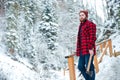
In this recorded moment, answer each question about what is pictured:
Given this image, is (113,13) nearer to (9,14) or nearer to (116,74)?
(116,74)

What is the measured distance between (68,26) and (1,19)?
2139 centimetres

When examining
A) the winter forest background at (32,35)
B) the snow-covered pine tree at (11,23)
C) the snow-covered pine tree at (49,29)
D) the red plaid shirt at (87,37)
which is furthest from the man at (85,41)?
the snow-covered pine tree at (49,29)

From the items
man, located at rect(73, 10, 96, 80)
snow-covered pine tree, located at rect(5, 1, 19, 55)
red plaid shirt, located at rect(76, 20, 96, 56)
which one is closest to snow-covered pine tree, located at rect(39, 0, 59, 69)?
snow-covered pine tree, located at rect(5, 1, 19, 55)

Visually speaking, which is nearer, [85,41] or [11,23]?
[85,41]

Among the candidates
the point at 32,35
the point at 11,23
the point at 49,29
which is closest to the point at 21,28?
the point at 32,35

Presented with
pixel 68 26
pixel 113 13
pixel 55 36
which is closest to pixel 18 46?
pixel 55 36

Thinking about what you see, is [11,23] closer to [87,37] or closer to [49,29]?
[49,29]

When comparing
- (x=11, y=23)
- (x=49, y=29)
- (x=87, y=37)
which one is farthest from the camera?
(x=49, y=29)

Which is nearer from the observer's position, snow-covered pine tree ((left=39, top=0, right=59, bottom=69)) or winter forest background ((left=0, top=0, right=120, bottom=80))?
winter forest background ((left=0, top=0, right=120, bottom=80))

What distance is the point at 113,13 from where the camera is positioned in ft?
60.0

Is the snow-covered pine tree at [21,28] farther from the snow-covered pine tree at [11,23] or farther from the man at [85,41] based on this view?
the man at [85,41]

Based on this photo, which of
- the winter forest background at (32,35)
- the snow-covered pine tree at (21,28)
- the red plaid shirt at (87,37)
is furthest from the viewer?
the snow-covered pine tree at (21,28)

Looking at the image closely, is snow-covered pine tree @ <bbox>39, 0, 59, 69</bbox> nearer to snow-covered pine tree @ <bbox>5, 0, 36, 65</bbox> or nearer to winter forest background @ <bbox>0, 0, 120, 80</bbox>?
winter forest background @ <bbox>0, 0, 120, 80</bbox>

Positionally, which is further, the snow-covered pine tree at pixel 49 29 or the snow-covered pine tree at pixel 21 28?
the snow-covered pine tree at pixel 49 29
